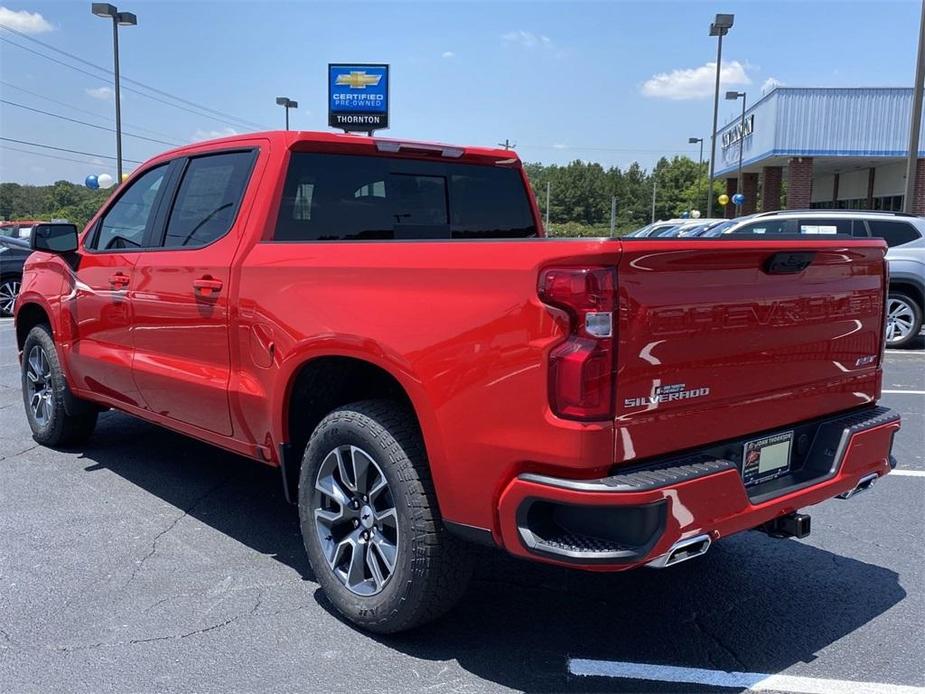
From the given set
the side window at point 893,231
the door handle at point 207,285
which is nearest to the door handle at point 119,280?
the door handle at point 207,285

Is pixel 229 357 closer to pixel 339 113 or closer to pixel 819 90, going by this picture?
pixel 819 90

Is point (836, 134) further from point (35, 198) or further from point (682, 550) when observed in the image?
point (35, 198)

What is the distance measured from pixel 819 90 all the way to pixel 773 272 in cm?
2992

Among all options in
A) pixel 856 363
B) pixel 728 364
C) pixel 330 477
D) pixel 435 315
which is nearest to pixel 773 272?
pixel 728 364

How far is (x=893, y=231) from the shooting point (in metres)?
11.4

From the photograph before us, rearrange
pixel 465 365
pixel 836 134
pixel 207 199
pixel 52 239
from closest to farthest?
pixel 465 365 < pixel 207 199 < pixel 52 239 < pixel 836 134

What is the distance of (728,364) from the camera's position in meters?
2.88

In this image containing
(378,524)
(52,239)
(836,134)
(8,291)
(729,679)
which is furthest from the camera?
(836,134)

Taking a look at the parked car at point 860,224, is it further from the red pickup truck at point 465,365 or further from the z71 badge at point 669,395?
the z71 badge at point 669,395

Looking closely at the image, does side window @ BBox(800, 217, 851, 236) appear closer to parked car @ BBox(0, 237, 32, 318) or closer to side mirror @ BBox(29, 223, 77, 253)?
side mirror @ BBox(29, 223, 77, 253)

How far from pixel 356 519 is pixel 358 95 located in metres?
34.8

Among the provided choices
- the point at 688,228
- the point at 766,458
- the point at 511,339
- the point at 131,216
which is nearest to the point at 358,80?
the point at 688,228

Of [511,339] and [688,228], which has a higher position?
[688,228]

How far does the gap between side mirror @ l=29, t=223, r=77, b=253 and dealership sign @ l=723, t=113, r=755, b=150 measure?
3263 cm
